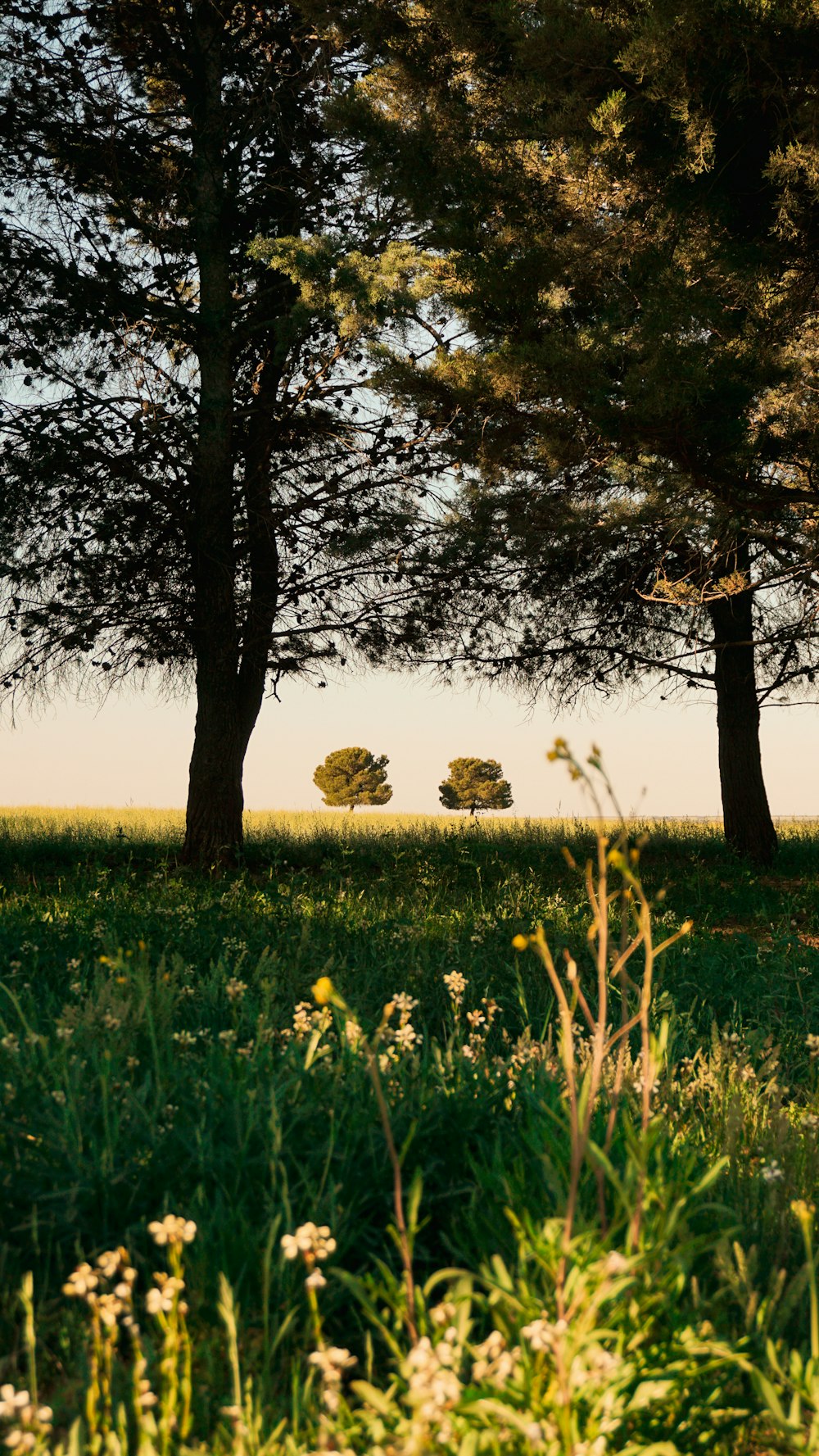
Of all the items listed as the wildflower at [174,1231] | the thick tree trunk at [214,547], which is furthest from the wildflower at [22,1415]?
the thick tree trunk at [214,547]

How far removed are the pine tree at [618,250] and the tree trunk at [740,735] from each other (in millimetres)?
2148

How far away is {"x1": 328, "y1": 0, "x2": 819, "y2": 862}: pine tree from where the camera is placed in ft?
21.2

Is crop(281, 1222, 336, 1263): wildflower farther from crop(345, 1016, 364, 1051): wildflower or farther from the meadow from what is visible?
crop(345, 1016, 364, 1051): wildflower

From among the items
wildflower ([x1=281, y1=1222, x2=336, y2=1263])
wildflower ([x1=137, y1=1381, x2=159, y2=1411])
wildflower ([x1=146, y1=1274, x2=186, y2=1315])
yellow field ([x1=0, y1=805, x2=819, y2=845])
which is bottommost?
wildflower ([x1=137, y1=1381, x2=159, y2=1411])

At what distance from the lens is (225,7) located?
1122 cm

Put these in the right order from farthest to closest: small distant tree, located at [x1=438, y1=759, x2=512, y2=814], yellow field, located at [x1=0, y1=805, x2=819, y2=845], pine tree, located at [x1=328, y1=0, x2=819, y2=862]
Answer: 1. small distant tree, located at [x1=438, y1=759, x2=512, y2=814]
2. yellow field, located at [x1=0, y1=805, x2=819, y2=845]
3. pine tree, located at [x1=328, y1=0, x2=819, y2=862]

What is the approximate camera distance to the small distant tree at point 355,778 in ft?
154

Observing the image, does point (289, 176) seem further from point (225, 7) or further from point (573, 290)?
point (573, 290)

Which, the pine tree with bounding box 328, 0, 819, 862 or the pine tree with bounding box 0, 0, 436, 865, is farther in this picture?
the pine tree with bounding box 0, 0, 436, 865

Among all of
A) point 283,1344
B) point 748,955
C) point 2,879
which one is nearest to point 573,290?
point 748,955

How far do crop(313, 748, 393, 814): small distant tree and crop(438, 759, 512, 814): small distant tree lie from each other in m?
2.98

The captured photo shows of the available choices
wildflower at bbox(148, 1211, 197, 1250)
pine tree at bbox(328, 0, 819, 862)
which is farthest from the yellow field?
wildflower at bbox(148, 1211, 197, 1250)

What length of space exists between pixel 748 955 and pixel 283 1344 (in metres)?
5.18

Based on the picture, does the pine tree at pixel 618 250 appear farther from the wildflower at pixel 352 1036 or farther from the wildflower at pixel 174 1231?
the wildflower at pixel 174 1231
